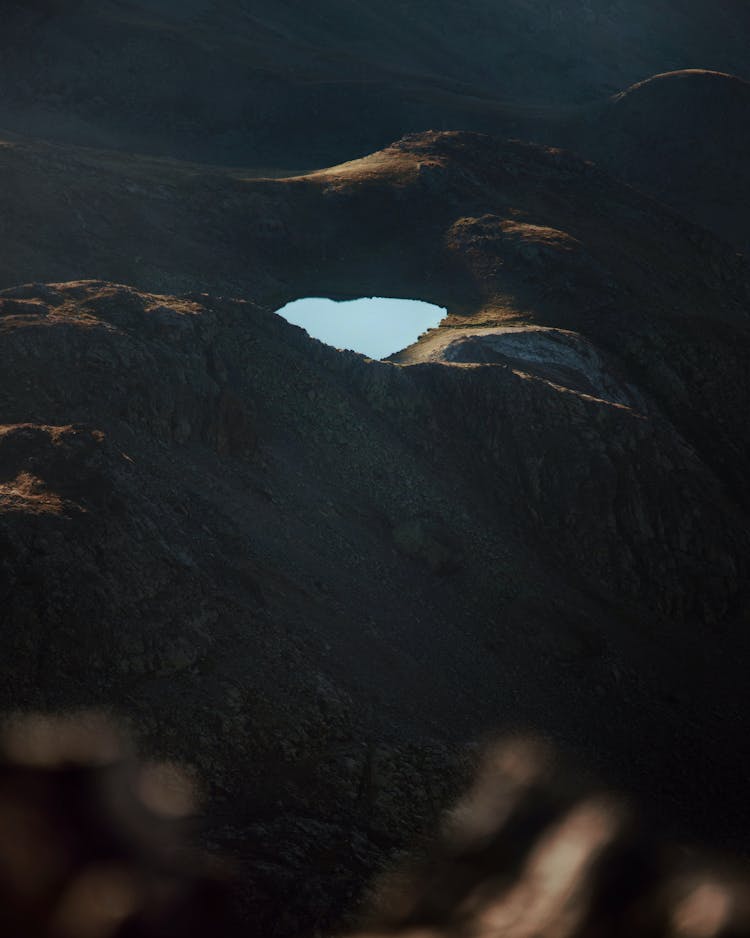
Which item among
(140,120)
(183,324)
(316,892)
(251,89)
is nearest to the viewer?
(316,892)

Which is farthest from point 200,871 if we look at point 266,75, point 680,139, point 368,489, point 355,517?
point 680,139

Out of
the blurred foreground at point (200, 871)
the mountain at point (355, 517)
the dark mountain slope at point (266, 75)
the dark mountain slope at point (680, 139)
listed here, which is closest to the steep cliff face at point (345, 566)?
the mountain at point (355, 517)

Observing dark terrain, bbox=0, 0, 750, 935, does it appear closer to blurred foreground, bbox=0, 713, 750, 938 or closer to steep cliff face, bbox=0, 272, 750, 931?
steep cliff face, bbox=0, 272, 750, 931

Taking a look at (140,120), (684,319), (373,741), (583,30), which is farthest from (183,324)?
(583,30)

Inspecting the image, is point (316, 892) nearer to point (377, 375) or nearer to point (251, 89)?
point (377, 375)

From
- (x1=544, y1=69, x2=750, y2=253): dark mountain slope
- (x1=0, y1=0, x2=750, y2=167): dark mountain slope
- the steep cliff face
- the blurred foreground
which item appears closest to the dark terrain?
the steep cliff face

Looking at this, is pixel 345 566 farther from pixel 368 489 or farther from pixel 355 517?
pixel 368 489

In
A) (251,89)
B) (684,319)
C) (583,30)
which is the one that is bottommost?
(684,319)

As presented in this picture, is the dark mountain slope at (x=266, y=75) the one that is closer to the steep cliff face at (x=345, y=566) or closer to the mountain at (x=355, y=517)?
the mountain at (x=355, y=517)
